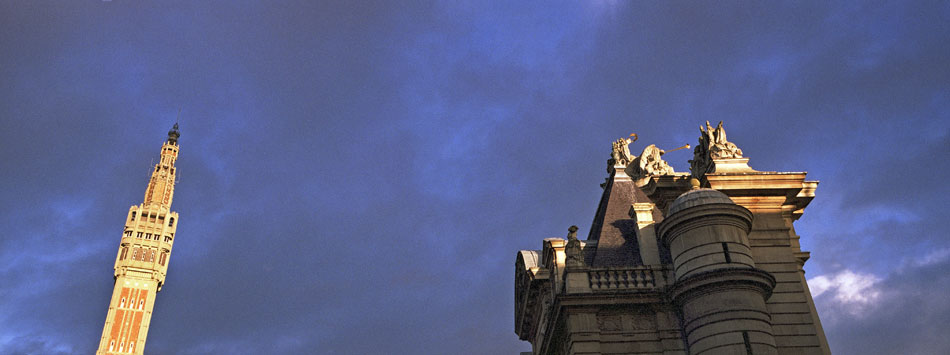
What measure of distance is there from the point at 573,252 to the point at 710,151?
677 centimetres

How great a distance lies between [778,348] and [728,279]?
277 centimetres

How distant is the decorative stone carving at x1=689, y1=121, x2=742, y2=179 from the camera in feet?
86.4

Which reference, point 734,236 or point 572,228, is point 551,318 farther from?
point 734,236

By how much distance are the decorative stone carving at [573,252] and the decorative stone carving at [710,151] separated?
5380 mm

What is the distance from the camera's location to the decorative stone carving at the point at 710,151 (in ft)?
86.4

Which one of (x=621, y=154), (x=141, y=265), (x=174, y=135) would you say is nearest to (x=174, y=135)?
(x=174, y=135)

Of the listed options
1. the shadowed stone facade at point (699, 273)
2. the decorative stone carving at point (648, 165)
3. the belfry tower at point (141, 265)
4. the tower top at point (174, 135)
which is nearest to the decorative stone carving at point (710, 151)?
the shadowed stone facade at point (699, 273)

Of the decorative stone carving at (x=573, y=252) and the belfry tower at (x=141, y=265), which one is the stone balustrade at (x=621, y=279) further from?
the belfry tower at (x=141, y=265)

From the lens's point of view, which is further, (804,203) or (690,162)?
(690,162)

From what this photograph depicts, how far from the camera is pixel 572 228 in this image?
81.0 ft

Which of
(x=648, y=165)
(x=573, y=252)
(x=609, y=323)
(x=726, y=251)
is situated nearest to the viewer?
(x=726, y=251)

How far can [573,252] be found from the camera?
24.2 meters

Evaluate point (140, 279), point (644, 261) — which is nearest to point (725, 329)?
point (644, 261)

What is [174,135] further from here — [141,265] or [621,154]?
[621,154]
